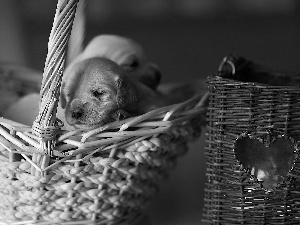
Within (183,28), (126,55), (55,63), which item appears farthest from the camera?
(183,28)

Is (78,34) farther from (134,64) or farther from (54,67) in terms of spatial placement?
(54,67)

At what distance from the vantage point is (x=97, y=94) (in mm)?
645

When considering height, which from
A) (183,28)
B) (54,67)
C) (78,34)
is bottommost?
(54,67)

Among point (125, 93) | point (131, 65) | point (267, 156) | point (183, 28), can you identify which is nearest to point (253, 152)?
point (267, 156)

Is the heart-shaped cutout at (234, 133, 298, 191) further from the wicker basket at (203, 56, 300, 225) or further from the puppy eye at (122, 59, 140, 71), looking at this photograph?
the puppy eye at (122, 59, 140, 71)

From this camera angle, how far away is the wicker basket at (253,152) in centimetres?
59

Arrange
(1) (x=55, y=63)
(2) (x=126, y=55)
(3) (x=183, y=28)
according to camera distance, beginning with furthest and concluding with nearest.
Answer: (3) (x=183, y=28) < (2) (x=126, y=55) < (1) (x=55, y=63)

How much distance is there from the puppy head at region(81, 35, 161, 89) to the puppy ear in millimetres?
156

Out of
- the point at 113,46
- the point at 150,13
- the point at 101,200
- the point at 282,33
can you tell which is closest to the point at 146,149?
the point at 101,200

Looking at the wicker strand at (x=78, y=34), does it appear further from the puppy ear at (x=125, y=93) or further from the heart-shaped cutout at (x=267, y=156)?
the heart-shaped cutout at (x=267, y=156)

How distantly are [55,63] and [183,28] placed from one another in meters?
0.96

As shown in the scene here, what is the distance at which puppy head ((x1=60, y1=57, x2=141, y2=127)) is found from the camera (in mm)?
635

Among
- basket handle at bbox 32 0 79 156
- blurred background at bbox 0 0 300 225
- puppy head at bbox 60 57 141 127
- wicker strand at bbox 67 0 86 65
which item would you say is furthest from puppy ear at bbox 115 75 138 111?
blurred background at bbox 0 0 300 225

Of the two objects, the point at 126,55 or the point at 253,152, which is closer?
the point at 253,152
